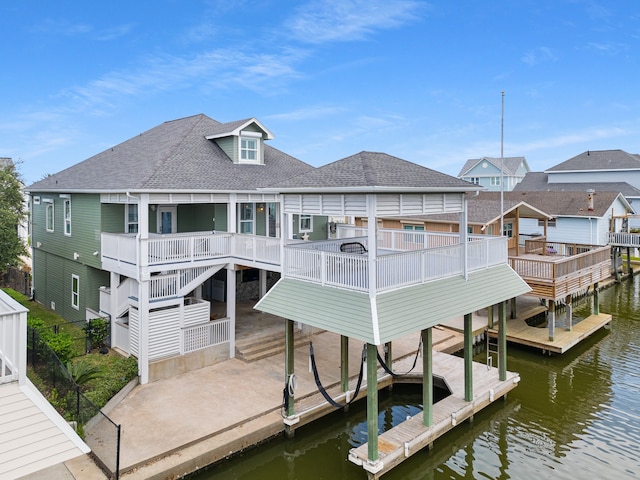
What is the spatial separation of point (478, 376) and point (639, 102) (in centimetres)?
4369

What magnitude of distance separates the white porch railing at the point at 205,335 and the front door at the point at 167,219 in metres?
5.14

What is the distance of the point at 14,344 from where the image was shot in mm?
6875

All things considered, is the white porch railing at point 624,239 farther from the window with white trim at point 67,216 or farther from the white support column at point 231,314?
the window with white trim at point 67,216

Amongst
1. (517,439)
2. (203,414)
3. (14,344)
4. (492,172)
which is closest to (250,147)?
(203,414)

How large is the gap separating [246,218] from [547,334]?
13.5 m

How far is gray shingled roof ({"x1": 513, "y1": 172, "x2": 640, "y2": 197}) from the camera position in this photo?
139 feet

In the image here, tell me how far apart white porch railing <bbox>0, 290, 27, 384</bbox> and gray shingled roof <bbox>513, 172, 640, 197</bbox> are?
157 feet

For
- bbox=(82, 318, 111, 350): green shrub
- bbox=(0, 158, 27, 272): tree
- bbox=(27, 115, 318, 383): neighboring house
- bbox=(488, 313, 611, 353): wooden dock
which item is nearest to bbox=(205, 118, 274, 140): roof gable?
bbox=(27, 115, 318, 383): neighboring house

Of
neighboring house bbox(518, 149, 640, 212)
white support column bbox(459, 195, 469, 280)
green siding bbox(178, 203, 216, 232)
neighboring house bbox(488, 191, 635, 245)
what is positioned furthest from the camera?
neighboring house bbox(518, 149, 640, 212)

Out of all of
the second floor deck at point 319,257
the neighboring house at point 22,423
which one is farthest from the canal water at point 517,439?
the second floor deck at point 319,257

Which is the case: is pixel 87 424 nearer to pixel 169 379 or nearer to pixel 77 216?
pixel 169 379

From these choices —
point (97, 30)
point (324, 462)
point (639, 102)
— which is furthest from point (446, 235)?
point (639, 102)

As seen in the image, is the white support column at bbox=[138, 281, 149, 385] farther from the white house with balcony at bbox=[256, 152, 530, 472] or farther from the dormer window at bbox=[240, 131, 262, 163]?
the dormer window at bbox=[240, 131, 262, 163]

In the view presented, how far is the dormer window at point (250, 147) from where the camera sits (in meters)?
18.9
